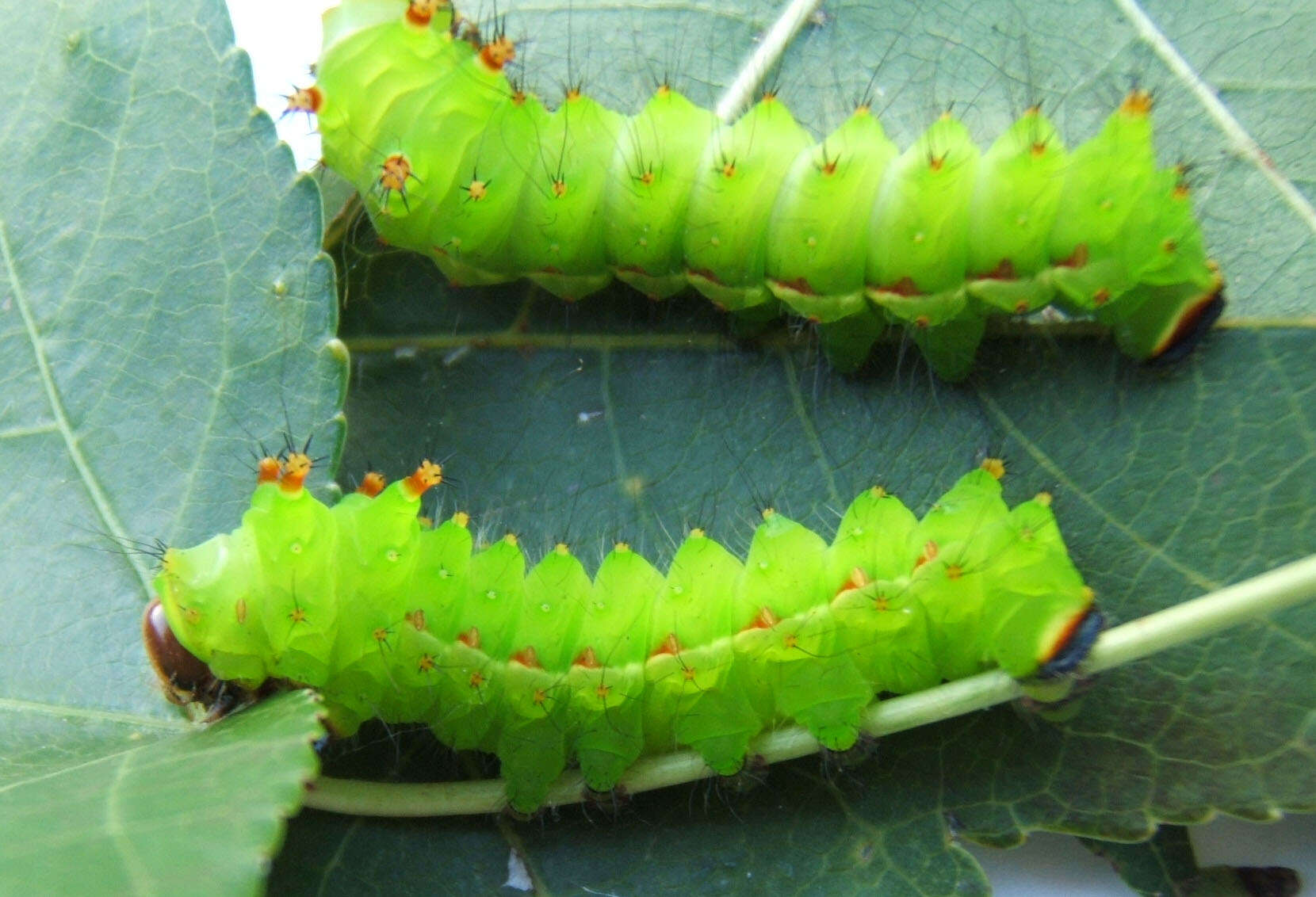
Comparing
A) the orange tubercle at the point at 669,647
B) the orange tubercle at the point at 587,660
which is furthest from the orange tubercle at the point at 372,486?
the orange tubercle at the point at 669,647

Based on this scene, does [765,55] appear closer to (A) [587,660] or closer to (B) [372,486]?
(B) [372,486]

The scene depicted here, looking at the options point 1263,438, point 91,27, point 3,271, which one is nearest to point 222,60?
point 91,27

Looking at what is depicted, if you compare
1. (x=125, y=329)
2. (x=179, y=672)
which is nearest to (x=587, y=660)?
(x=179, y=672)

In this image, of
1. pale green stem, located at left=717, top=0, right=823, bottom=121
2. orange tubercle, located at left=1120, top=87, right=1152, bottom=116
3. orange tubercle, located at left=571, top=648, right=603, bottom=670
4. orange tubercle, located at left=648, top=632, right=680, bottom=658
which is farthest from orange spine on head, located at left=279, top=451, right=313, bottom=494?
orange tubercle, located at left=1120, top=87, right=1152, bottom=116

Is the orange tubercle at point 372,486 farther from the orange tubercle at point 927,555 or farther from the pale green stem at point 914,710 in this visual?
the orange tubercle at point 927,555

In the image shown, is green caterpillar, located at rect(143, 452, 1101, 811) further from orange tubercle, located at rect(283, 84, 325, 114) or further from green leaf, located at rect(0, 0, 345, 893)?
orange tubercle, located at rect(283, 84, 325, 114)
